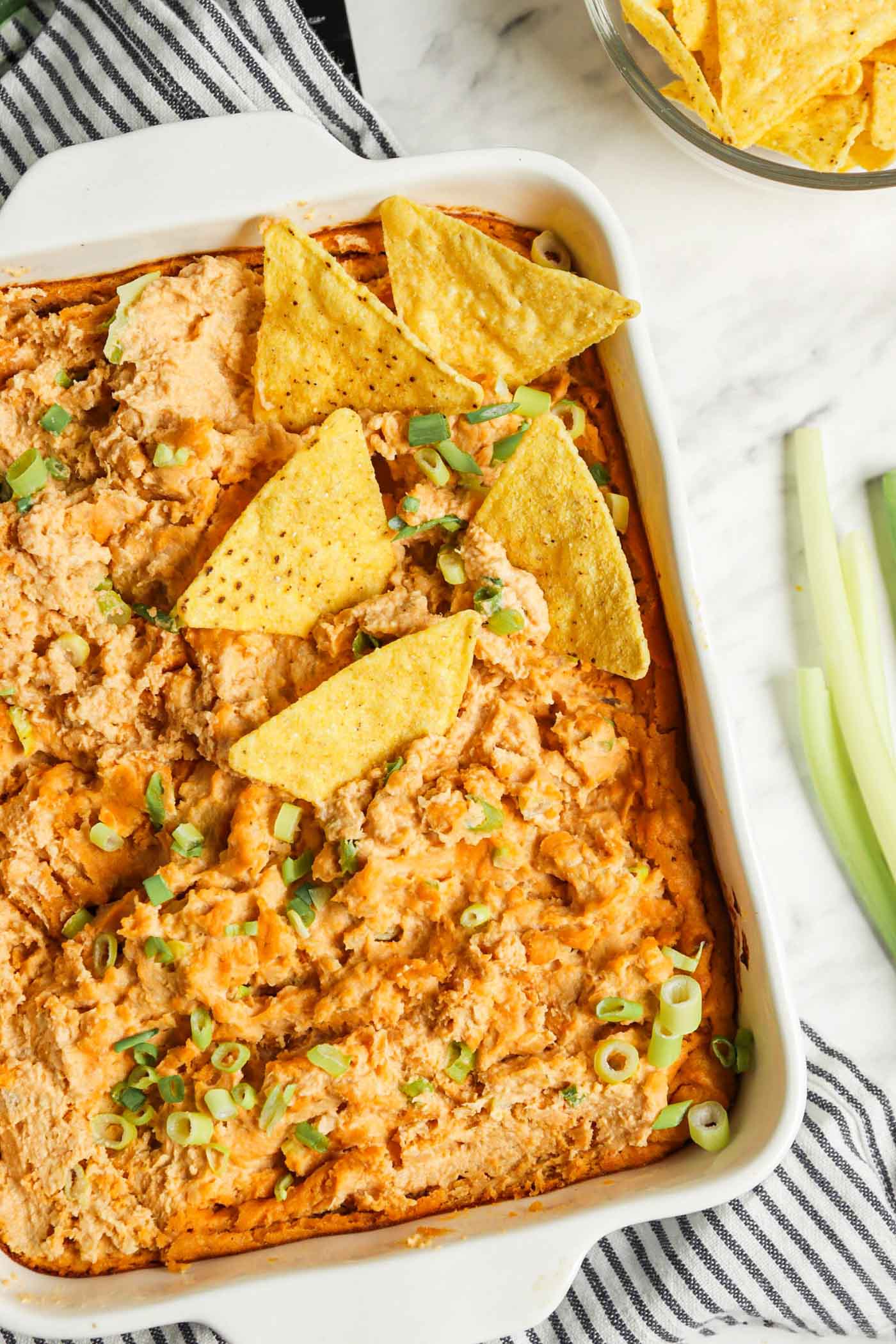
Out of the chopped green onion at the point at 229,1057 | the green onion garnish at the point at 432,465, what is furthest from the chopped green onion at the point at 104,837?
the green onion garnish at the point at 432,465

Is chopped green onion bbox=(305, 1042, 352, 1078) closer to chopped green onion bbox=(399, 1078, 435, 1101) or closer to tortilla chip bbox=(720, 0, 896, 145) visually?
chopped green onion bbox=(399, 1078, 435, 1101)

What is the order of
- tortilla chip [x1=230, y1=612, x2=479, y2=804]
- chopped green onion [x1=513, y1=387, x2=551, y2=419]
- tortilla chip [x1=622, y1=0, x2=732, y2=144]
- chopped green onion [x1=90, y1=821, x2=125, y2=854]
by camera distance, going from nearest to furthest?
1. tortilla chip [x1=230, y1=612, x2=479, y2=804]
2. chopped green onion [x1=90, y1=821, x2=125, y2=854]
3. chopped green onion [x1=513, y1=387, x2=551, y2=419]
4. tortilla chip [x1=622, y1=0, x2=732, y2=144]

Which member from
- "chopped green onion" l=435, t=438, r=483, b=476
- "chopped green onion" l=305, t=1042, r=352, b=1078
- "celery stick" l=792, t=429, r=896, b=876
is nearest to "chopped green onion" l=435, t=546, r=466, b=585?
"chopped green onion" l=435, t=438, r=483, b=476

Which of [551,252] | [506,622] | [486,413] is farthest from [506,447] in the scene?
[551,252]

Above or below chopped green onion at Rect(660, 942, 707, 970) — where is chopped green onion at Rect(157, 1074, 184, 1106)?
below

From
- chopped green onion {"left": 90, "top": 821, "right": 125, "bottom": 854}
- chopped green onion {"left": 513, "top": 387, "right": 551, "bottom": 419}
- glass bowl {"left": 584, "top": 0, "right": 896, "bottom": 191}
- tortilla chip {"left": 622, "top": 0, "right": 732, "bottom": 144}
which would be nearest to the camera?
chopped green onion {"left": 90, "top": 821, "right": 125, "bottom": 854}

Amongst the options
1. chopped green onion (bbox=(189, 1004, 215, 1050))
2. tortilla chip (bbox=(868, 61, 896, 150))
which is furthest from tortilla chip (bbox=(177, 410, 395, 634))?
tortilla chip (bbox=(868, 61, 896, 150))

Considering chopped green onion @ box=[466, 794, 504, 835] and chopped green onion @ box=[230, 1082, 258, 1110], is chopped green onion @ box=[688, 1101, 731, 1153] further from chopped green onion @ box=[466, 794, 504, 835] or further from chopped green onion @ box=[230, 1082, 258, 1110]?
chopped green onion @ box=[230, 1082, 258, 1110]

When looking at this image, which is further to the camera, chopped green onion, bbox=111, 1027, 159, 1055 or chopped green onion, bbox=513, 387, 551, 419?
chopped green onion, bbox=513, 387, 551, 419

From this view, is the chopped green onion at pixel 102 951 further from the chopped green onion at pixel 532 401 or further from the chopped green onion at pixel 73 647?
the chopped green onion at pixel 532 401
